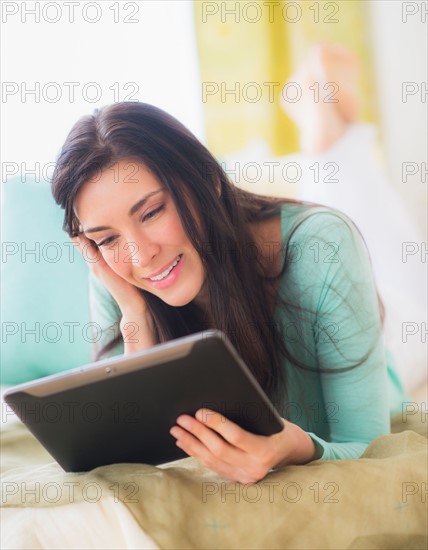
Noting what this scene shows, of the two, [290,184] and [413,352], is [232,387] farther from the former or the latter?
[290,184]

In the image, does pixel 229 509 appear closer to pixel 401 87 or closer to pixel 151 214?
pixel 151 214

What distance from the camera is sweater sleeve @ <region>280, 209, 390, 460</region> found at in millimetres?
1143

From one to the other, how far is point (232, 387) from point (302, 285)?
0.45 m

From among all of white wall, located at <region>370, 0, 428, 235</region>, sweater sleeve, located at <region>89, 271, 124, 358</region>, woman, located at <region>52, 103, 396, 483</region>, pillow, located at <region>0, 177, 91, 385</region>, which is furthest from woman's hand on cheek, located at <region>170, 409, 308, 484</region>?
white wall, located at <region>370, 0, 428, 235</region>

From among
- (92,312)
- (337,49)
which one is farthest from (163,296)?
(337,49)

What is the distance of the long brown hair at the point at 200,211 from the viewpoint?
111 cm

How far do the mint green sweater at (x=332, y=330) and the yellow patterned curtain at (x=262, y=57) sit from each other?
1079mm

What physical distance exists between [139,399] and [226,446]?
123 millimetres

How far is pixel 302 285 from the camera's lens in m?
1.20

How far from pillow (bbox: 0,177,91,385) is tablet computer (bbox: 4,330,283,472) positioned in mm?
690

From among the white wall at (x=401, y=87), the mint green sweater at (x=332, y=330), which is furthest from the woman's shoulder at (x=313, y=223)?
the white wall at (x=401, y=87)

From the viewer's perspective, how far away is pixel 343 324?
1153 mm

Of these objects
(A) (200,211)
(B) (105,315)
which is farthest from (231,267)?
(B) (105,315)

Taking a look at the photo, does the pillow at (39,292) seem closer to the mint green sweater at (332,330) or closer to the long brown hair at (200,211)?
the long brown hair at (200,211)
